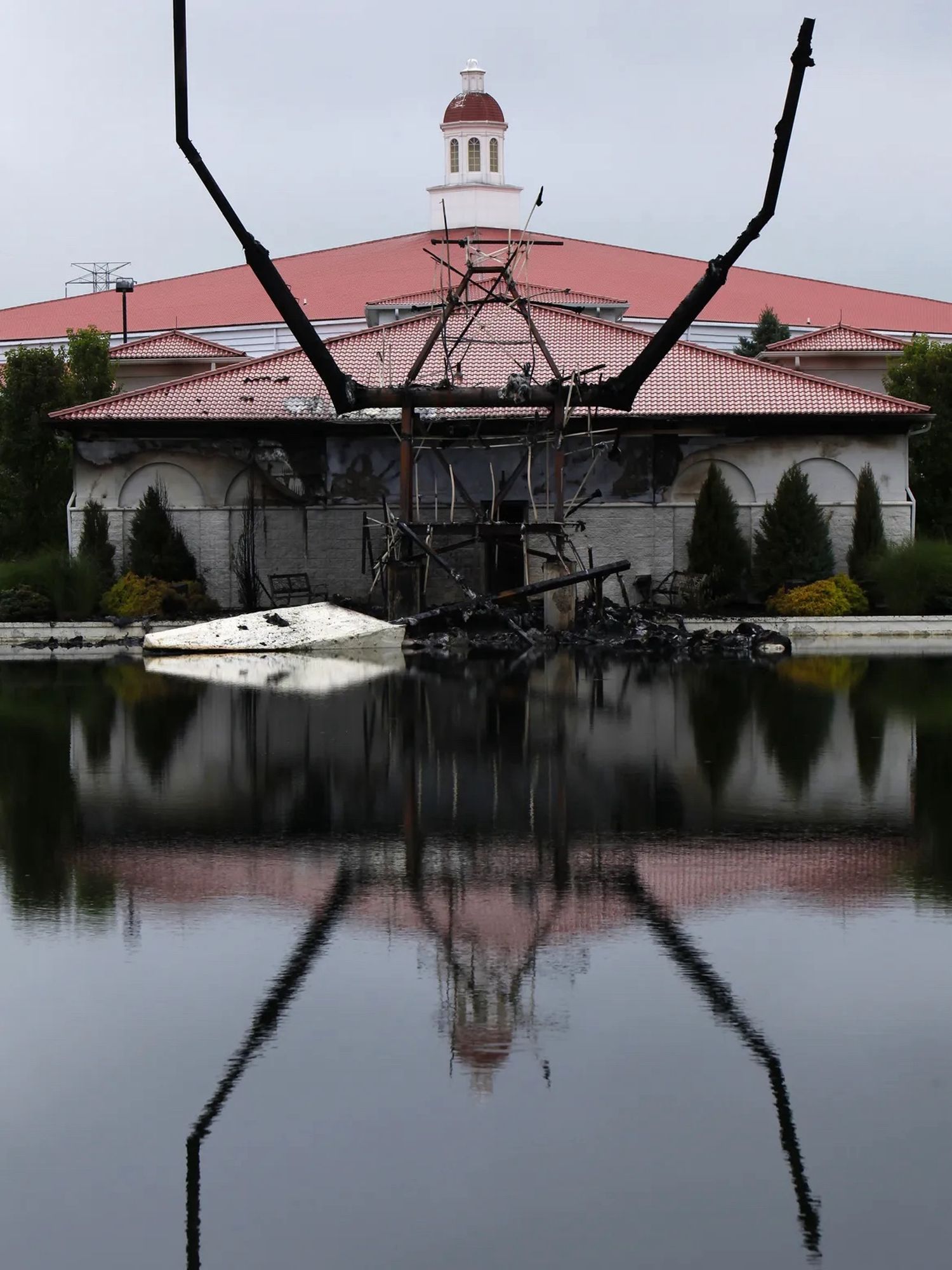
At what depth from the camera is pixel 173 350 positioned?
56.6 meters

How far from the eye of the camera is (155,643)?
28.3 meters

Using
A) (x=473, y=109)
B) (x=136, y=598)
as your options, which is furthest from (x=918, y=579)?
(x=473, y=109)

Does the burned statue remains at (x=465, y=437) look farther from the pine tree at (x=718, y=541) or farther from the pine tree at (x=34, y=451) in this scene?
the pine tree at (x=34, y=451)

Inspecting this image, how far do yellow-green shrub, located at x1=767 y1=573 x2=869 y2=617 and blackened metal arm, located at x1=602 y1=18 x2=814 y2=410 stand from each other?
202 inches

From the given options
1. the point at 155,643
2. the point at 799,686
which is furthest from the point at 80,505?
the point at 799,686

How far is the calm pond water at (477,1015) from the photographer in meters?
4.35

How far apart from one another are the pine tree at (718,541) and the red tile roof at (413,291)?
3219 centimetres

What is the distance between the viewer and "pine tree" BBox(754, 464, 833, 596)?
3638 cm

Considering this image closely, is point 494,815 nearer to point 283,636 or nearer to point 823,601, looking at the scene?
point 283,636

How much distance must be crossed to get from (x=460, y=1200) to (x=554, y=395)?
28438 mm

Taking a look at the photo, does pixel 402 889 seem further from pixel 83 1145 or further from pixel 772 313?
pixel 772 313

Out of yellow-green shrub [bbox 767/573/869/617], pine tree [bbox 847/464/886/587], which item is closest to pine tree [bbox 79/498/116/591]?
yellow-green shrub [bbox 767/573/869/617]

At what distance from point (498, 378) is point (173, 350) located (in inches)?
825

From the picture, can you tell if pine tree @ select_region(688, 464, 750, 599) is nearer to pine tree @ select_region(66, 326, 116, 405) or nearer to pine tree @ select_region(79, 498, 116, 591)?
pine tree @ select_region(79, 498, 116, 591)
